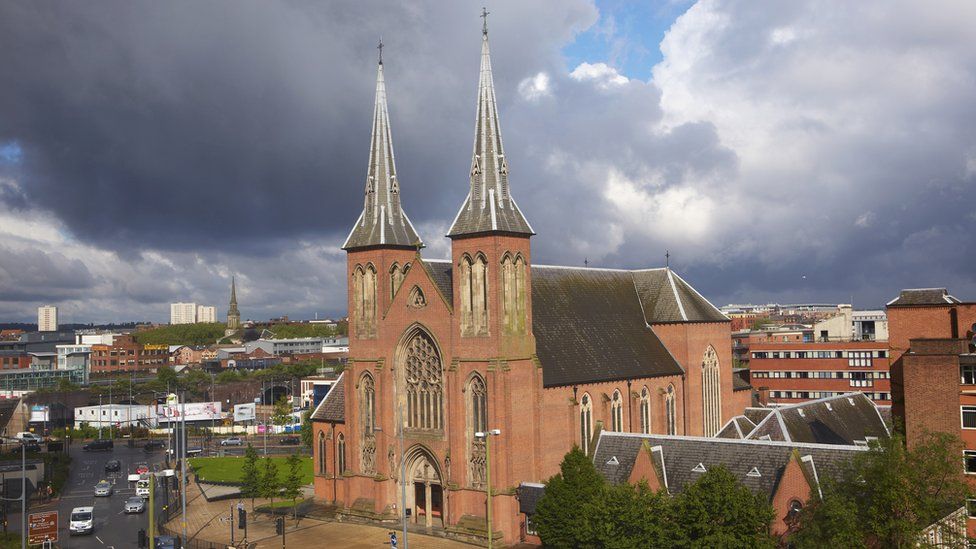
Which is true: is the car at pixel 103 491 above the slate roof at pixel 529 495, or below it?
below

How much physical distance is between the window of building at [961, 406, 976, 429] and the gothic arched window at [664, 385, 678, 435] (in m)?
29.4

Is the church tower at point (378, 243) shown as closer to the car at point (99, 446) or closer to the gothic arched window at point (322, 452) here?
the gothic arched window at point (322, 452)

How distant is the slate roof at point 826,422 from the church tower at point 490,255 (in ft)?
59.6

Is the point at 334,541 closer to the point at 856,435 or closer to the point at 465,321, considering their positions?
the point at 465,321

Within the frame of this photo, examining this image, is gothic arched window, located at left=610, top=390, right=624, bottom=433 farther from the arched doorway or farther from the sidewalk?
the sidewalk

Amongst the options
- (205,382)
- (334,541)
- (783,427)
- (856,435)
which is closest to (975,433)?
(783,427)

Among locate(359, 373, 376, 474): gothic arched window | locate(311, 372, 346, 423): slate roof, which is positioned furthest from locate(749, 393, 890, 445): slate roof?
locate(311, 372, 346, 423): slate roof

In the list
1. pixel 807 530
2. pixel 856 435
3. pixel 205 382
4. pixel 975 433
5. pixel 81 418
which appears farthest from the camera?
pixel 205 382

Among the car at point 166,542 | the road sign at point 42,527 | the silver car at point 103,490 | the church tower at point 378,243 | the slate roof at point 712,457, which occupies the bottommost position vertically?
the silver car at point 103,490

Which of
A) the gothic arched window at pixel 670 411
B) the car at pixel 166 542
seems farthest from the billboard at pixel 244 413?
the gothic arched window at pixel 670 411

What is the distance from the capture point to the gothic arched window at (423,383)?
6238 centimetres

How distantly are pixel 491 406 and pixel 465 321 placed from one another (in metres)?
6.28

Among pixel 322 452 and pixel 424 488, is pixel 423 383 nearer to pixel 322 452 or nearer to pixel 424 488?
pixel 424 488

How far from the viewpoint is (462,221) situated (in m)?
60.8
